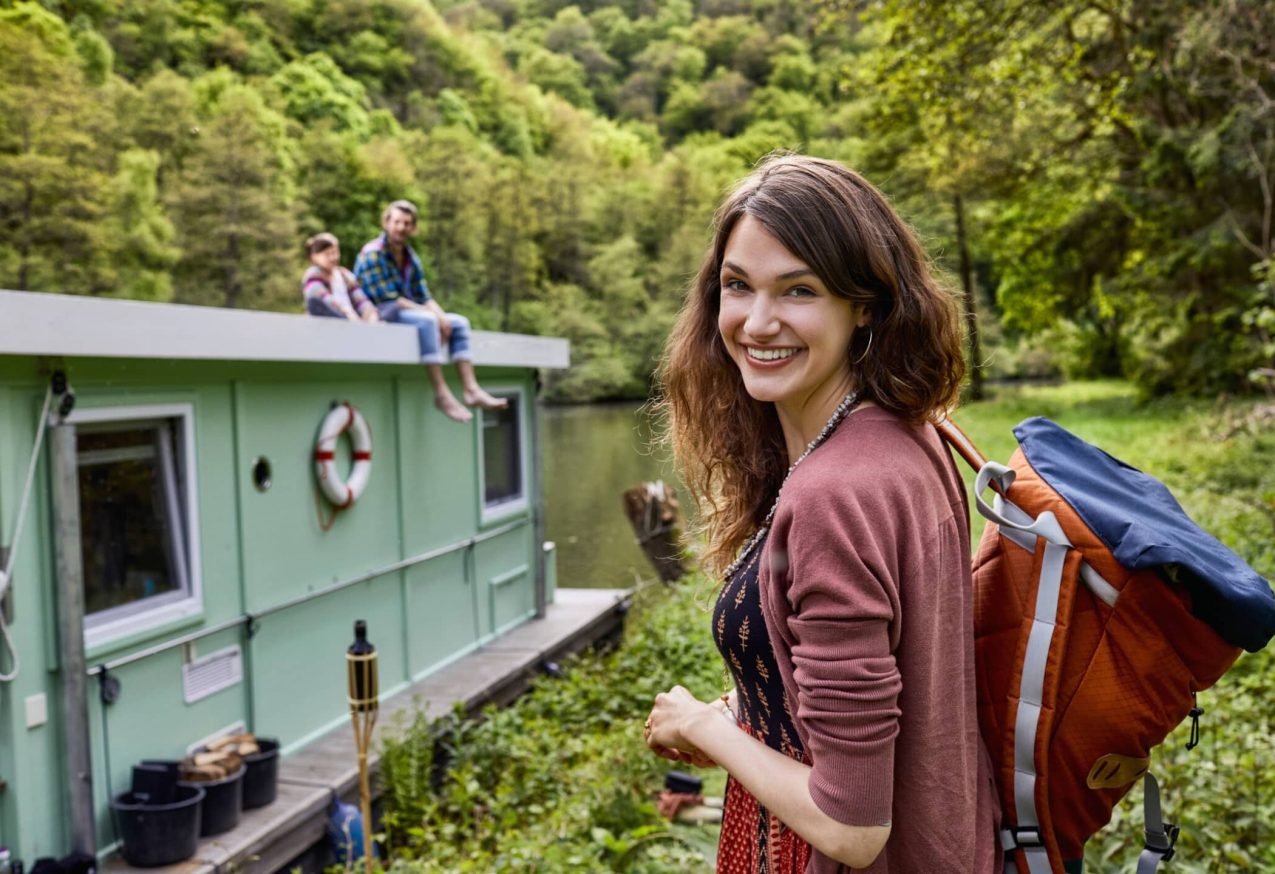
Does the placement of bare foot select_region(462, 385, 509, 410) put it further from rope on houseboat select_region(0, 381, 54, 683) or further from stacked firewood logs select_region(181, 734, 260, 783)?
rope on houseboat select_region(0, 381, 54, 683)

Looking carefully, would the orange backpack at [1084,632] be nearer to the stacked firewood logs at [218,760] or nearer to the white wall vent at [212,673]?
the stacked firewood logs at [218,760]

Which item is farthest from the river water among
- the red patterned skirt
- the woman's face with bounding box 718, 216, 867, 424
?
the woman's face with bounding box 718, 216, 867, 424

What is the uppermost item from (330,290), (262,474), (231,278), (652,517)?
(231,278)

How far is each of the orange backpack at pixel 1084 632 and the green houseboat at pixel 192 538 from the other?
3922mm

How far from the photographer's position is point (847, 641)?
1.11 meters

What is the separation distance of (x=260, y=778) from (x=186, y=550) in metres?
1.15

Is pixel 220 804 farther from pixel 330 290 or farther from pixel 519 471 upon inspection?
pixel 519 471

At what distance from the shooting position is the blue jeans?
7109 mm

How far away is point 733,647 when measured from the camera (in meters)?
1.32

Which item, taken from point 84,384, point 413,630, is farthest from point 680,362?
point 413,630

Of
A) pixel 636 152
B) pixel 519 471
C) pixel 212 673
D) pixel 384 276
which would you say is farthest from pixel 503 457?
pixel 636 152

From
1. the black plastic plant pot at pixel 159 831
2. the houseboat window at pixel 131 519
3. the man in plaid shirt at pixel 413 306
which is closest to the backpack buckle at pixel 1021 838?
the black plastic plant pot at pixel 159 831

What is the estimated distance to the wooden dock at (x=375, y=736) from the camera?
478cm

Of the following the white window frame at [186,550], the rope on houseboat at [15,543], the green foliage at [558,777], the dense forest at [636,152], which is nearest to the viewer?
the green foliage at [558,777]
